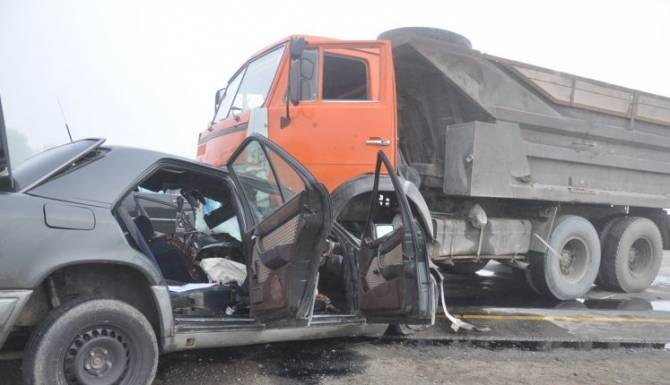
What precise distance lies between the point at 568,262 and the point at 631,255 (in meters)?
1.49

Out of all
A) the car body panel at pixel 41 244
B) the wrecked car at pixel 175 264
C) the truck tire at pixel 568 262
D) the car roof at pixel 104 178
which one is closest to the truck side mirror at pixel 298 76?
the wrecked car at pixel 175 264

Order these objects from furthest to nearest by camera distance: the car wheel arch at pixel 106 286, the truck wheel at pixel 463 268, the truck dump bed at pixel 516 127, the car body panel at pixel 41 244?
the truck wheel at pixel 463 268 → the truck dump bed at pixel 516 127 → the car wheel arch at pixel 106 286 → the car body panel at pixel 41 244

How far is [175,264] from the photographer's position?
3.68m

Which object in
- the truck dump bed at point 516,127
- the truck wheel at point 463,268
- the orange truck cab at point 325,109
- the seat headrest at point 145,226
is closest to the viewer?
the seat headrest at point 145,226

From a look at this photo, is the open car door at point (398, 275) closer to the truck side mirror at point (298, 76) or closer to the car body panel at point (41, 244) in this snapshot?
the truck side mirror at point (298, 76)

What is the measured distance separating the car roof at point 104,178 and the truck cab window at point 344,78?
1.91m

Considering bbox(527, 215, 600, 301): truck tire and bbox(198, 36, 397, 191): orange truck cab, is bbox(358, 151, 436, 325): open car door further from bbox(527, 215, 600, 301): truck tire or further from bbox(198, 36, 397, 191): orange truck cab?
bbox(527, 215, 600, 301): truck tire

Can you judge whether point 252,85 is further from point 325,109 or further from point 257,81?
point 325,109

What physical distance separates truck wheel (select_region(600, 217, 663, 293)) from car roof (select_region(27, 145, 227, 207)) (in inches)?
238

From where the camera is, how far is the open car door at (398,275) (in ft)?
10.5

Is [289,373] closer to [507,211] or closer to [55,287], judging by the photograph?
[55,287]

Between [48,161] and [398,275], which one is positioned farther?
[398,275]

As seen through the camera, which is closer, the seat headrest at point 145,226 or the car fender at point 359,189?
the seat headrest at point 145,226

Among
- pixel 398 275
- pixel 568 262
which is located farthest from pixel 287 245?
pixel 568 262
